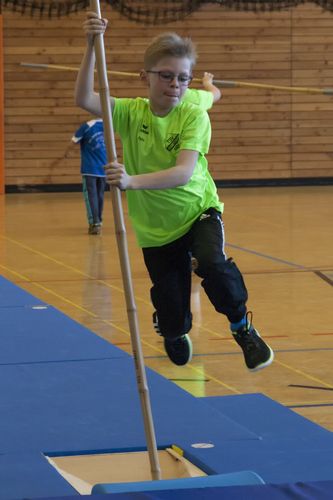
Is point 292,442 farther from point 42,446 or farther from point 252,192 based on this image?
point 252,192

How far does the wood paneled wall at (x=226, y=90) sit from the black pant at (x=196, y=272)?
1299 centimetres

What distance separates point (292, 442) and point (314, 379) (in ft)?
5.02

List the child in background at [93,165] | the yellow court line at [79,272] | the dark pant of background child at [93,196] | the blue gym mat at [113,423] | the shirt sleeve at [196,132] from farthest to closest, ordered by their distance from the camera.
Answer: the child in background at [93,165]
the dark pant of background child at [93,196]
the yellow court line at [79,272]
the shirt sleeve at [196,132]
the blue gym mat at [113,423]

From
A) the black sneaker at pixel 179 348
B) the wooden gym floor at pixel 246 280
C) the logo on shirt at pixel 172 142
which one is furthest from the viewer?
the wooden gym floor at pixel 246 280

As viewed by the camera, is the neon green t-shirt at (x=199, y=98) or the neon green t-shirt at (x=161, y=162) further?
the neon green t-shirt at (x=199, y=98)

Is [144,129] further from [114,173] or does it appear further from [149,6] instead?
[149,6]

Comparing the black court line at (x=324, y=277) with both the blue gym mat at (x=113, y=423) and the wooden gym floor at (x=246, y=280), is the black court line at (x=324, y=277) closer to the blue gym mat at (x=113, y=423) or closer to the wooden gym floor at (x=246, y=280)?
the wooden gym floor at (x=246, y=280)

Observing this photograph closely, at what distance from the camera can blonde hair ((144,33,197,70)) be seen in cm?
457

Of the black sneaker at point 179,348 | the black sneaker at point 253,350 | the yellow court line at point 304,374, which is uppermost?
the black sneaker at point 253,350

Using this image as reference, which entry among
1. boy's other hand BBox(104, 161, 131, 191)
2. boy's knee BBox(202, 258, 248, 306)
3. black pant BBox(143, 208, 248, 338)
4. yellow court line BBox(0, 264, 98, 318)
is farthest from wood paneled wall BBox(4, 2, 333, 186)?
boy's other hand BBox(104, 161, 131, 191)

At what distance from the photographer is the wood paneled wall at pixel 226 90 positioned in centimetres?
1797

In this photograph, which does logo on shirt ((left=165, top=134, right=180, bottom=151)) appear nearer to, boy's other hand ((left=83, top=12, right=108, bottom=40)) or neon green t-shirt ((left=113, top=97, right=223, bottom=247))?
neon green t-shirt ((left=113, top=97, right=223, bottom=247))

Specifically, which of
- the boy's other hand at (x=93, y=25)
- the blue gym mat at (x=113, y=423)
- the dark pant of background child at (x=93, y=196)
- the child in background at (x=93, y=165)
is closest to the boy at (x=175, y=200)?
the blue gym mat at (x=113, y=423)

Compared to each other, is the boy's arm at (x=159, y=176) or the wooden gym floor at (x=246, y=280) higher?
the boy's arm at (x=159, y=176)
